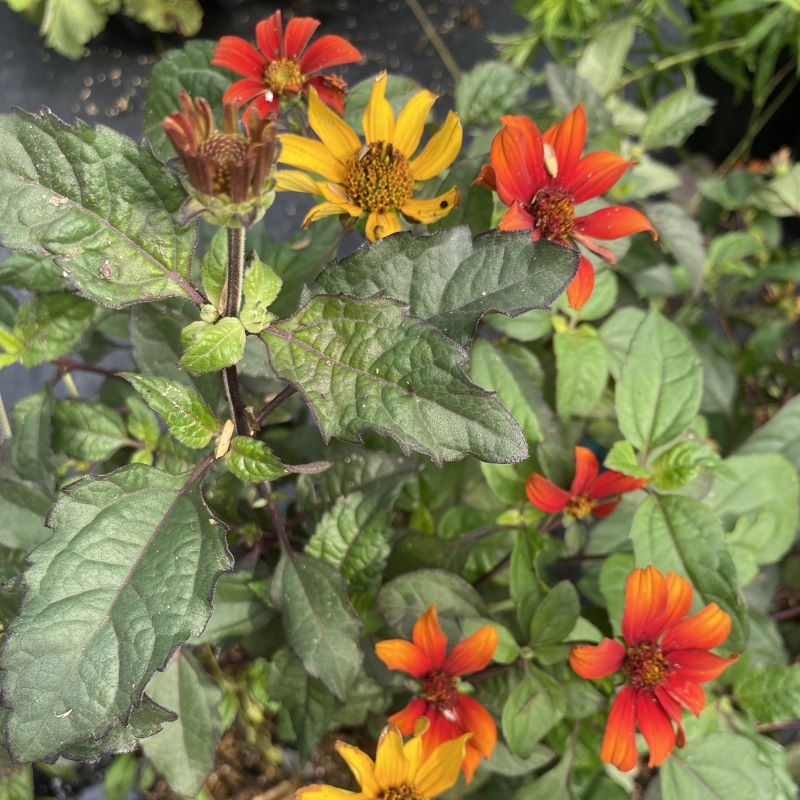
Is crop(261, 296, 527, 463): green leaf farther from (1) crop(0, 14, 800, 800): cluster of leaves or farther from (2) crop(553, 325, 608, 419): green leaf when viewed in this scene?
(2) crop(553, 325, 608, 419): green leaf

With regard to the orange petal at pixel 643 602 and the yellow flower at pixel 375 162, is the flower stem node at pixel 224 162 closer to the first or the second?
the yellow flower at pixel 375 162

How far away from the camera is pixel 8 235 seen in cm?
44

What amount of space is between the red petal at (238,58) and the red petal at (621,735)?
563mm

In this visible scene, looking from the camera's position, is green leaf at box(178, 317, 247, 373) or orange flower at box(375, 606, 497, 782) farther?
orange flower at box(375, 606, 497, 782)

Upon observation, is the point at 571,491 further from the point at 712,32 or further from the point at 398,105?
the point at 712,32

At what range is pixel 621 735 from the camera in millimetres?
565

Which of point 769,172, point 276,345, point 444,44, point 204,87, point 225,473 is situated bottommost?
point 769,172

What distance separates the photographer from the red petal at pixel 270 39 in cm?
62

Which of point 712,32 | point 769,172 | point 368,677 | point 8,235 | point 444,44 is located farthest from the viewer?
point 444,44

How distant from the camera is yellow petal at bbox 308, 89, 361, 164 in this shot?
0.57 metres

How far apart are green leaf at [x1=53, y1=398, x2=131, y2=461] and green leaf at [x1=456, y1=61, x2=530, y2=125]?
0.47 meters

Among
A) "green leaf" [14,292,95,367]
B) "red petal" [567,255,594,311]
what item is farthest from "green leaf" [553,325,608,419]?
"green leaf" [14,292,95,367]

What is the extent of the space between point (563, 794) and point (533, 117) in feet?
2.15

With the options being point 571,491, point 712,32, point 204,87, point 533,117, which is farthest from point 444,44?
point 571,491
